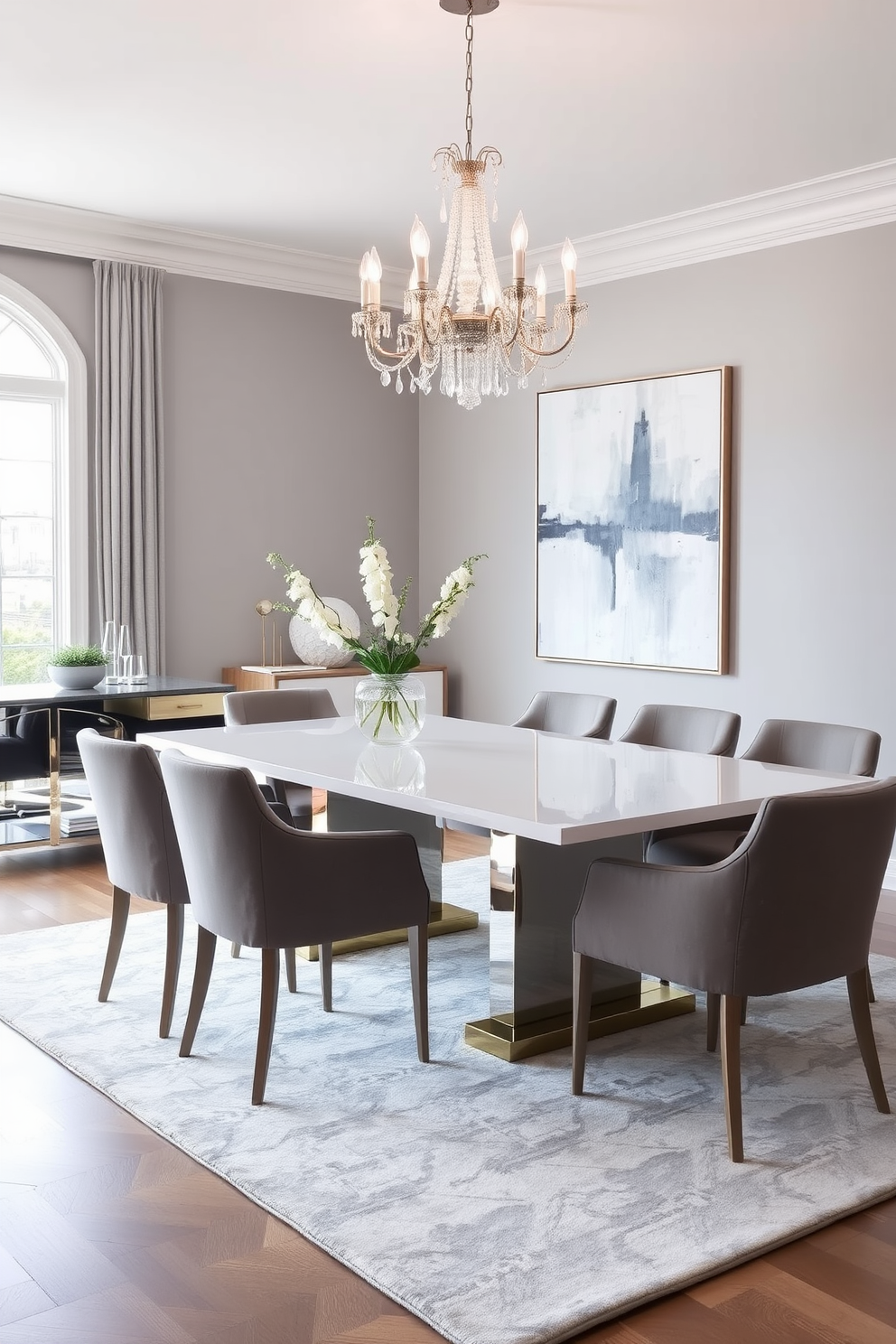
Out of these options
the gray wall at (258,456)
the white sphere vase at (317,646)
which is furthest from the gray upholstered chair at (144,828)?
the white sphere vase at (317,646)

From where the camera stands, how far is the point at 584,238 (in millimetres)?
5906

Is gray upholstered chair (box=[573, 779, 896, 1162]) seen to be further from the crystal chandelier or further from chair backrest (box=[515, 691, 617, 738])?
chair backrest (box=[515, 691, 617, 738])

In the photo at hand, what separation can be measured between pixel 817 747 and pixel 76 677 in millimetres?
3115

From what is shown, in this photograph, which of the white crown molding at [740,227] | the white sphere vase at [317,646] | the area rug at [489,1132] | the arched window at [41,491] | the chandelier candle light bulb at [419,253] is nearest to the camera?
the area rug at [489,1132]

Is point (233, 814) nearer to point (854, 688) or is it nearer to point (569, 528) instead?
point (854, 688)

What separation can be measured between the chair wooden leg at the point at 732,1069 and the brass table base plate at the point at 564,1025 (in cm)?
66

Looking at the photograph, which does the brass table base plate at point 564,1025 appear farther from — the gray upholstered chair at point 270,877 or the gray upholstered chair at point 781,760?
the gray upholstered chair at point 781,760

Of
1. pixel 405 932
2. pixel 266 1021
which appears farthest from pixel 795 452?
pixel 266 1021

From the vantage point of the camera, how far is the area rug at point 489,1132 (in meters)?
2.23

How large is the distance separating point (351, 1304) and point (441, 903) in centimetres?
251

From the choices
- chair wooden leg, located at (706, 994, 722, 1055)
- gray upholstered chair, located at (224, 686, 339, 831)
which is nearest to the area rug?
chair wooden leg, located at (706, 994, 722, 1055)

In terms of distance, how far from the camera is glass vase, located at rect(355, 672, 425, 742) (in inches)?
154

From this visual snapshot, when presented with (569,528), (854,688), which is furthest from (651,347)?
(854,688)

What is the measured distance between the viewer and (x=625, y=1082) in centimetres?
307
